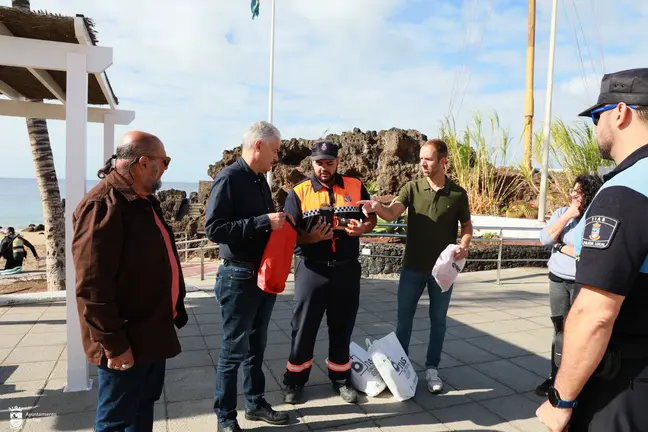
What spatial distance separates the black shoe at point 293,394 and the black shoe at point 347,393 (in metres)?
0.31

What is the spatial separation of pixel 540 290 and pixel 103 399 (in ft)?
24.0

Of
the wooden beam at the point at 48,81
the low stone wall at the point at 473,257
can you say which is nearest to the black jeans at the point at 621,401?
the wooden beam at the point at 48,81

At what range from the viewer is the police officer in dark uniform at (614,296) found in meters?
1.35

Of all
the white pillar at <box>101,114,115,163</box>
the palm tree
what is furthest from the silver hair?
the palm tree

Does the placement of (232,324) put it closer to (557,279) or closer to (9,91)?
(557,279)

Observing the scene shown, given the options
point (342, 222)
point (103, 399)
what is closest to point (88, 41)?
point (342, 222)

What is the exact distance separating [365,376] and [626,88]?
273 cm

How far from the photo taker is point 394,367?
343 cm

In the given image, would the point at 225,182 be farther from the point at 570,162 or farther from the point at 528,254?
the point at 570,162

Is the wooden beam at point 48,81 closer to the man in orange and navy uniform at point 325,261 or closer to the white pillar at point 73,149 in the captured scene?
the white pillar at point 73,149

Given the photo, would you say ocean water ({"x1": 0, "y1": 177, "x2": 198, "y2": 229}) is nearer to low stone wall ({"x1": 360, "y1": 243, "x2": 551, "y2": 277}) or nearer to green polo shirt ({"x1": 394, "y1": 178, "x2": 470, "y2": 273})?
green polo shirt ({"x1": 394, "y1": 178, "x2": 470, "y2": 273})

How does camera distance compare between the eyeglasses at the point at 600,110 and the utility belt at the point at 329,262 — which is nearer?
the eyeglasses at the point at 600,110

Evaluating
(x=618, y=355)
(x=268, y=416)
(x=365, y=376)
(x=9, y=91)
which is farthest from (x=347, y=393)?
(x=9, y=91)

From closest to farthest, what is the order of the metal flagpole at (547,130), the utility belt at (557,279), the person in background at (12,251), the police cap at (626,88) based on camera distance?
1. the police cap at (626,88)
2. the utility belt at (557,279)
3. the metal flagpole at (547,130)
4. the person in background at (12,251)
